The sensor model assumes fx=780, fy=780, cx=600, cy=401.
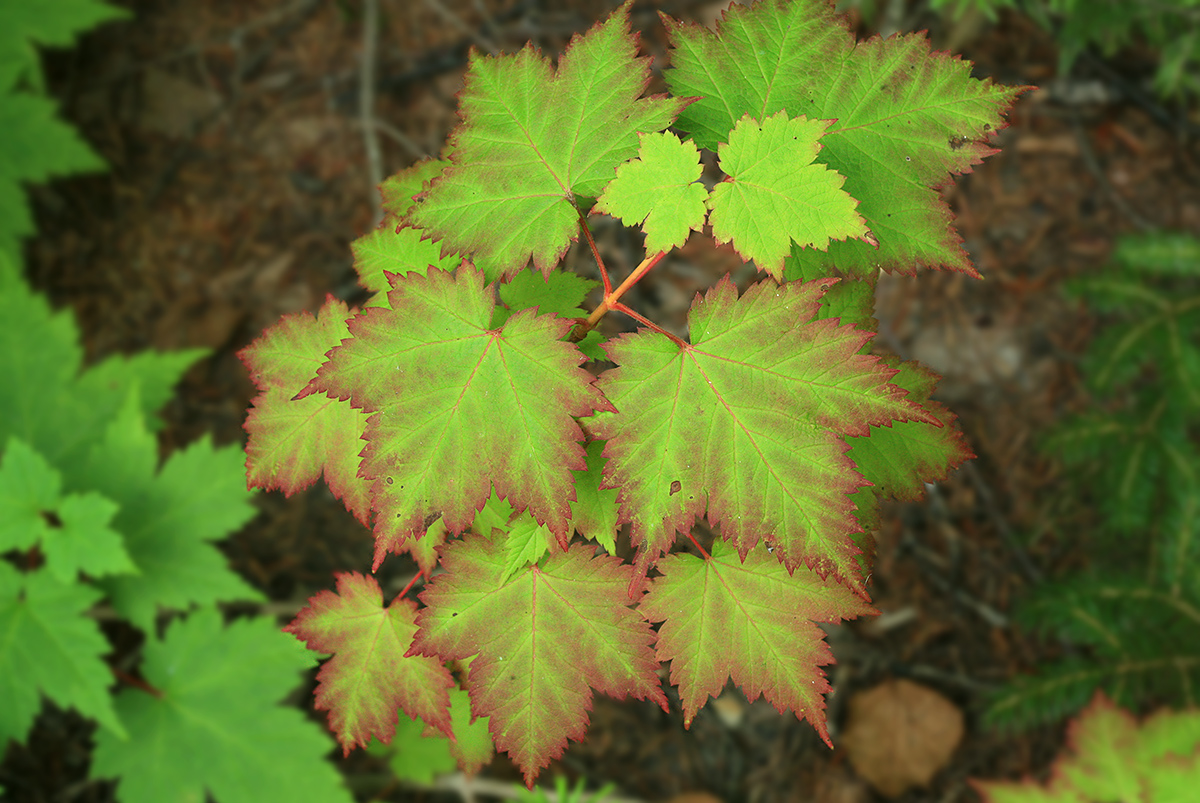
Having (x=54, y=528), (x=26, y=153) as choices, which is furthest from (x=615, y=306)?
(x=26, y=153)

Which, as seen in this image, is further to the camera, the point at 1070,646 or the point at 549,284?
the point at 1070,646

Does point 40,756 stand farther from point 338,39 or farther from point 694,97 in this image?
point 694,97

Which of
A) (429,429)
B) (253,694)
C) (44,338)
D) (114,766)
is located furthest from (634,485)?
(44,338)

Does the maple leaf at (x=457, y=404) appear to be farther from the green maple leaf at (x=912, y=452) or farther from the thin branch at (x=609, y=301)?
the green maple leaf at (x=912, y=452)

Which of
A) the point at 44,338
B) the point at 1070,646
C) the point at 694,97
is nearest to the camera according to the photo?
the point at 694,97

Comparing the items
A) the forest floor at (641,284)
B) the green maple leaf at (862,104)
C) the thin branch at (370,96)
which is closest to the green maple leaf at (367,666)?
the green maple leaf at (862,104)

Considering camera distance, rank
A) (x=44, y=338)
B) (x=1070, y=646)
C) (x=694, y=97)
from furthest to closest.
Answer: (x=1070, y=646), (x=44, y=338), (x=694, y=97)

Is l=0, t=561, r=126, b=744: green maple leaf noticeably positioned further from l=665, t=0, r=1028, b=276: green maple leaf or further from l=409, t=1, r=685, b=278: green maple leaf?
l=665, t=0, r=1028, b=276: green maple leaf

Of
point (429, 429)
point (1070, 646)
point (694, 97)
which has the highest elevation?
point (694, 97)
